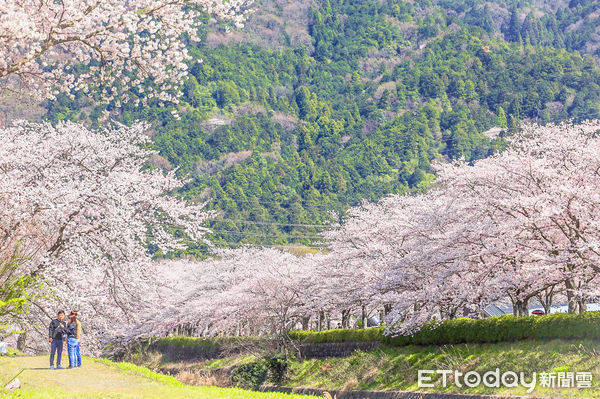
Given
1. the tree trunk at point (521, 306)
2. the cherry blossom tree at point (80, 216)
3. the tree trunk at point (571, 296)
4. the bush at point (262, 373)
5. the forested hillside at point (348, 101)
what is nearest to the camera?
the cherry blossom tree at point (80, 216)

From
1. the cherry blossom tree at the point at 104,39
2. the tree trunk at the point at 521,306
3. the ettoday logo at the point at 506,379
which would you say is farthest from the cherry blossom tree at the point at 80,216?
the tree trunk at the point at 521,306

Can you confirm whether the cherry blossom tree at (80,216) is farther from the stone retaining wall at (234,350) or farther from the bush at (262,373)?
the bush at (262,373)

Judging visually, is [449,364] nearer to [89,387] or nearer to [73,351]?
[73,351]

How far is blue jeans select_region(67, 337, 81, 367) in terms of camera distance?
19359mm

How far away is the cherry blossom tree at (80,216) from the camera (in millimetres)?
14469

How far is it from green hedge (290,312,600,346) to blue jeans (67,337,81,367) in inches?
450

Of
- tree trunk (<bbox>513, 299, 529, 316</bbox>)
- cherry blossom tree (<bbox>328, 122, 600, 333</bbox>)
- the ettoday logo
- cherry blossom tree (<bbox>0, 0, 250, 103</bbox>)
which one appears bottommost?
the ettoday logo

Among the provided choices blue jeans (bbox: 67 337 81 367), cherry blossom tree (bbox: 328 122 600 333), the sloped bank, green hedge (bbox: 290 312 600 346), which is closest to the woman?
blue jeans (bbox: 67 337 81 367)

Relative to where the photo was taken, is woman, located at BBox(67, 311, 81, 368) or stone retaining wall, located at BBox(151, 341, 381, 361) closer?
woman, located at BBox(67, 311, 81, 368)

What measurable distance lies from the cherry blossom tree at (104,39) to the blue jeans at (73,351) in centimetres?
920

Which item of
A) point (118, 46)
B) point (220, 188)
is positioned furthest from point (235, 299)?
point (220, 188)

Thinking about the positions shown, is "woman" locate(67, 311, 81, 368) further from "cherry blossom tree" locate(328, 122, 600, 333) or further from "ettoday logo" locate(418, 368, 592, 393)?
"ettoday logo" locate(418, 368, 592, 393)

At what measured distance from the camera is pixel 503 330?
69.1 ft

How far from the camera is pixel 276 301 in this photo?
3394 centimetres
